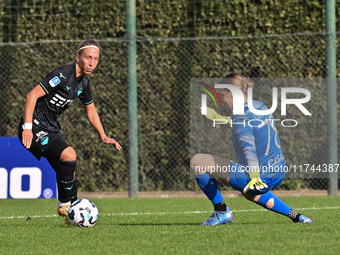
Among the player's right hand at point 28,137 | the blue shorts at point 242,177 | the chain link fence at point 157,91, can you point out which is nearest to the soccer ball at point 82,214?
the player's right hand at point 28,137

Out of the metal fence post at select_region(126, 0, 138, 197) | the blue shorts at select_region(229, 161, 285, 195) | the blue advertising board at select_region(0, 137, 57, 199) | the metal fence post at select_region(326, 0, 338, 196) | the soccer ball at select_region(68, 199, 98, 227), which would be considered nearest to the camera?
the blue shorts at select_region(229, 161, 285, 195)

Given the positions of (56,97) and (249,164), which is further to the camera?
(56,97)

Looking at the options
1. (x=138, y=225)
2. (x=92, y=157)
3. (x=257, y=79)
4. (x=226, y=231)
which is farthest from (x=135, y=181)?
(x=226, y=231)

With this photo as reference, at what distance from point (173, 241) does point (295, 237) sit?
39.5 inches

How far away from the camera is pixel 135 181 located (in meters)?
12.0

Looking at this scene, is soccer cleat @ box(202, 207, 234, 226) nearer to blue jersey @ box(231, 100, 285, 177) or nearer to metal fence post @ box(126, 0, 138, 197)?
blue jersey @ box(231, 100, 285, 177)

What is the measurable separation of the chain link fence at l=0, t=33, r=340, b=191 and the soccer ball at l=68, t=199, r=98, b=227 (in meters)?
5.07

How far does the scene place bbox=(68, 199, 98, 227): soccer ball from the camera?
7262 millimetres

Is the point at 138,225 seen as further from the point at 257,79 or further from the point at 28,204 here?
the point at 257,79

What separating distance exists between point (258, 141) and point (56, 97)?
2.08 meters

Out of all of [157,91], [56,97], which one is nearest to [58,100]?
[56,97]

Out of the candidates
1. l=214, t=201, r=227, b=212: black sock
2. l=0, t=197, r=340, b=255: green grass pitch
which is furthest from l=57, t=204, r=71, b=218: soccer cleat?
l=214, t=201, r=227, b=212: black sock

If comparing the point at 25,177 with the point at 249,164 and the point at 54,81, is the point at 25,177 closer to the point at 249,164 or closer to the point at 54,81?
the point at 54,81

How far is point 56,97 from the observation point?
25.1ft
